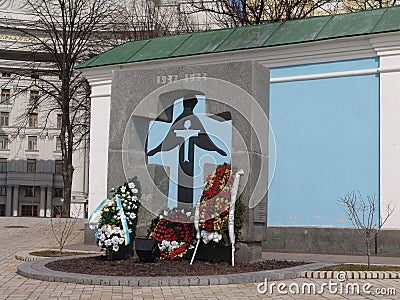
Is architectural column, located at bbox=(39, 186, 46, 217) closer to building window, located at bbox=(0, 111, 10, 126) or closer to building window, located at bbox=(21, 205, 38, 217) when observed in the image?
building window, located at bbox=(21, 205, 38, 217)

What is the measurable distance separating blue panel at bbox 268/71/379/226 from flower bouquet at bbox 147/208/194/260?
426cm

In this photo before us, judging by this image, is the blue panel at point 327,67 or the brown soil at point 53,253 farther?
the blue panel at point 327,67

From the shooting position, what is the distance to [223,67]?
10.8 metres

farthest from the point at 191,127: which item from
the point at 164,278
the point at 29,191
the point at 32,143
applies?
the point at 32,143

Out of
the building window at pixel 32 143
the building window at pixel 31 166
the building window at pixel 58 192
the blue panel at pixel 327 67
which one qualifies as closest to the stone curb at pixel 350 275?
the blue panel at pixel 327 67

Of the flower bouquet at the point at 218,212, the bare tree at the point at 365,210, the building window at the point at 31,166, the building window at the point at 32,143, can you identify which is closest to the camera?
the flower bouquet at the point at 218,212

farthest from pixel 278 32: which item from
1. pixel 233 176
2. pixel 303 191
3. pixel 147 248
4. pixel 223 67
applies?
pixel 147 248

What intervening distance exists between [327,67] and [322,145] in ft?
5.38

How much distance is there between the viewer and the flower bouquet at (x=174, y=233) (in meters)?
10.5

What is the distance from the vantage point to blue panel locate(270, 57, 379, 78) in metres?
13.6

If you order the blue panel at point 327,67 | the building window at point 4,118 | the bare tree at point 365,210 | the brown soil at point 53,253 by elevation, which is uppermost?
the building window at point 4,118

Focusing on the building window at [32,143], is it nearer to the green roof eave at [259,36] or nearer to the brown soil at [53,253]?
the green roof eave at [259,36]

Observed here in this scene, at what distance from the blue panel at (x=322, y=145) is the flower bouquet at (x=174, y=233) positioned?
14.0 ft

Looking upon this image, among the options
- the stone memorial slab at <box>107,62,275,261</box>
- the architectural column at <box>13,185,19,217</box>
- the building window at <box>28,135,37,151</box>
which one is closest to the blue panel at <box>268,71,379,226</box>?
the stone memorial slab at <box>107,62,275,261</box>
